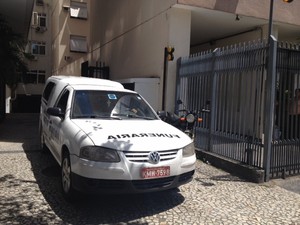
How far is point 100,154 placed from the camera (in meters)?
4.40

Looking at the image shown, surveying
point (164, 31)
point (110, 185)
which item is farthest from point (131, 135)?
point (164, 31)

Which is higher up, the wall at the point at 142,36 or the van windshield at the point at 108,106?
the wall at the point at 142,36

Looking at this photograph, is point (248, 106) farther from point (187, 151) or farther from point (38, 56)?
point (38, 56)

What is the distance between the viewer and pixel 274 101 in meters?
6.43

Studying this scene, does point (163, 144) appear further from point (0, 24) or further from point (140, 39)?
point (0, 24)

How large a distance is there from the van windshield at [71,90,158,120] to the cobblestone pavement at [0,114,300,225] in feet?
4.35

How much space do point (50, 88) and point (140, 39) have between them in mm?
5452

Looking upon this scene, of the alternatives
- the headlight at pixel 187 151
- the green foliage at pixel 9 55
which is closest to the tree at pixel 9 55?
the green foliage at pixel 9 55

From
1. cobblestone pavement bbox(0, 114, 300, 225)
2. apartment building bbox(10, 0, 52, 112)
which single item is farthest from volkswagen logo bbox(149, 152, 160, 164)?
apartment building bbox(10, 0, 52, 112)

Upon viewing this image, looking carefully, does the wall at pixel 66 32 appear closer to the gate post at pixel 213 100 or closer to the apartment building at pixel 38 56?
the apartment building at pixel 38 56

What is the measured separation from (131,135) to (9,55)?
921 cm

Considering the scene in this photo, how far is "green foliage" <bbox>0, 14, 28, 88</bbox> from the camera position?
11.8 m

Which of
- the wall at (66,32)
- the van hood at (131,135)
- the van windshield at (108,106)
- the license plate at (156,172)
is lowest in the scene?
the license plate at (156,172)

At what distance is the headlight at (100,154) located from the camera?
14.3 feet
